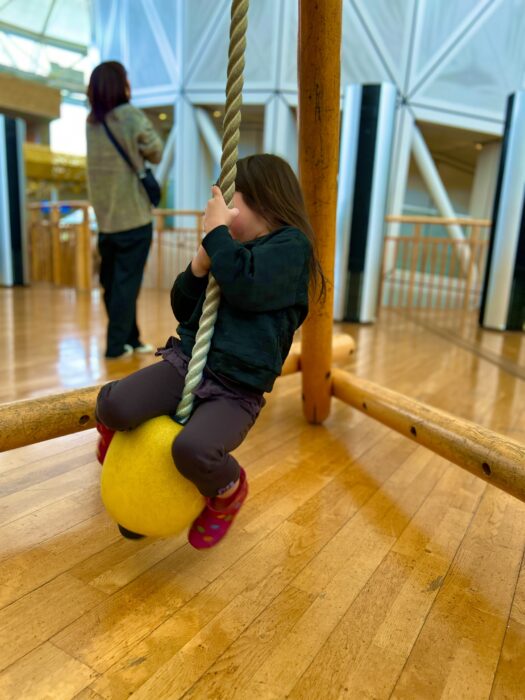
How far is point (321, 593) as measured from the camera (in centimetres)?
110

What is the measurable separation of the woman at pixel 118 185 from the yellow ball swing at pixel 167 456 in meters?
1.75

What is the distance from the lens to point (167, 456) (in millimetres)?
984

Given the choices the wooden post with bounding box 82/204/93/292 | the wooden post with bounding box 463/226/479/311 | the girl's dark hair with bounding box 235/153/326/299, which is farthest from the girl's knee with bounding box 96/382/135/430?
the wooden post with bounding box 463/226/479/311

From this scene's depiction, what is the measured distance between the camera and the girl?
0.99 meters

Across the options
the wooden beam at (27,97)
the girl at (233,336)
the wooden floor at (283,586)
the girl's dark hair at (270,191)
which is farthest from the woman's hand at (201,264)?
the wooden beam at (27,97)

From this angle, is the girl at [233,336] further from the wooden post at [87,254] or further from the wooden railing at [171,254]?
the wooden railing at [171,254]

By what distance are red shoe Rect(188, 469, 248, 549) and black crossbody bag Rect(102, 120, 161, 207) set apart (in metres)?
2.04

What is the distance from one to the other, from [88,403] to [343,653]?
34.5 inches

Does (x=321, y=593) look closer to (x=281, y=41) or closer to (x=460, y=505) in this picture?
(x=460, y=505)

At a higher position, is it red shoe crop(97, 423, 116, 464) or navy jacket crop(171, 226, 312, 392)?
navy jacket crop(171, 226, 312, 392)

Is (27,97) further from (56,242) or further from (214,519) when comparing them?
(214,519)

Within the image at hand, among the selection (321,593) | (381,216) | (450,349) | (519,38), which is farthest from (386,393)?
(519,38)

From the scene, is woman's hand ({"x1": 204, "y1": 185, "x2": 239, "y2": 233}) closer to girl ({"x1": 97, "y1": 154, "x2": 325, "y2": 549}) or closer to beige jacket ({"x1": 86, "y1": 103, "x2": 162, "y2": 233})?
girl ({"x1": 97, "y1": 154, "x2": 325, "y2": 549})

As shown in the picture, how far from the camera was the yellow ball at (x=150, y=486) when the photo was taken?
0.98m
